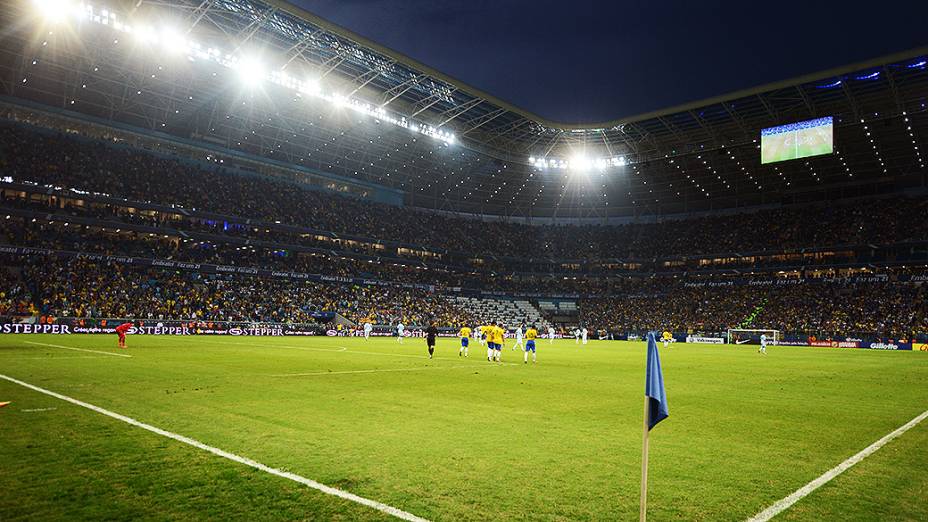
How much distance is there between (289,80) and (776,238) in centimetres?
6399

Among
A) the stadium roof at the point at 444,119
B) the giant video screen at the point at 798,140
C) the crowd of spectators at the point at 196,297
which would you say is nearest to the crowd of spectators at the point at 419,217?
the stadium roof at the point at 444,119

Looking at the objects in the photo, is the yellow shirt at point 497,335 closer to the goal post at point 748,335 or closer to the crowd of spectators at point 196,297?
the crowd of spectators at point 196,297

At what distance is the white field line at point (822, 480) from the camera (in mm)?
5748

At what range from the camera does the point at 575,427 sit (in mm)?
10273

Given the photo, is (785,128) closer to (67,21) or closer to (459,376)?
(459,376)

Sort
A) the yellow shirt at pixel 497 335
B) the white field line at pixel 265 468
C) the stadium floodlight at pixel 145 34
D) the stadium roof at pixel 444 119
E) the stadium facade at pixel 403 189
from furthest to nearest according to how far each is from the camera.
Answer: the stadium facade at pixel 403 189 → the stadium roof at pixel 444 119 → the stadium floodlight at pixel 145 34 → the yellow shirt at pixel 497 335 → the white field line at pixel 265 468

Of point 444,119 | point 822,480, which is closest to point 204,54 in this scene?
point 444,119

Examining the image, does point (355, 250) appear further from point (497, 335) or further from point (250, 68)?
point (497, 335)

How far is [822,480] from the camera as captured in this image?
7.04m

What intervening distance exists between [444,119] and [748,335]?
4071 cm

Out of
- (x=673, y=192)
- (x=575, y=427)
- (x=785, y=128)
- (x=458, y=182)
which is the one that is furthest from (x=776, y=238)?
(x=575, y=427)

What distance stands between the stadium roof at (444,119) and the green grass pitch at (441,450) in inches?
1338

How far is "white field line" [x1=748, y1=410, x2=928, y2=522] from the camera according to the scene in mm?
5748

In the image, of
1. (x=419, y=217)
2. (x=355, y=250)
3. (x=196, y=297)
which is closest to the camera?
(x=196, y=297)
